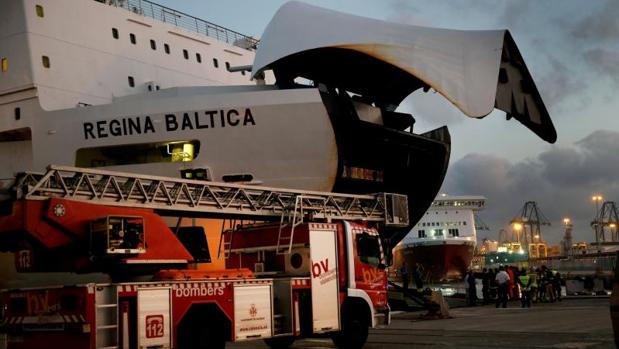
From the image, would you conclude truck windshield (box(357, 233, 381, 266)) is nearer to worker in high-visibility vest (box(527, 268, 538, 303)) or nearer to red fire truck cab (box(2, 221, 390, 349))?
red fire truck cab (box(2, 221, 390, 349))

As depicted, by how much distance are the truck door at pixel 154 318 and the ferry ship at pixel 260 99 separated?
8.76 m

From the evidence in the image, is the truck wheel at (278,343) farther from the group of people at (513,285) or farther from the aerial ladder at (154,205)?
the group of people at (513,285)

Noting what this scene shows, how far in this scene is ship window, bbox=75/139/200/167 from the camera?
19406 millimetres

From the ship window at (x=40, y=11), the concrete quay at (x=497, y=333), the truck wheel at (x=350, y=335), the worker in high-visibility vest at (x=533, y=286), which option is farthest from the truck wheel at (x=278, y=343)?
the ship window at (x=40, y=11)

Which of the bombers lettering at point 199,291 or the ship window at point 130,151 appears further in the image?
the ship window at point 130,151

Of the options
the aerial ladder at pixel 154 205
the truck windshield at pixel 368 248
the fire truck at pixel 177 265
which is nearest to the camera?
the fire truck at pixel 177 265

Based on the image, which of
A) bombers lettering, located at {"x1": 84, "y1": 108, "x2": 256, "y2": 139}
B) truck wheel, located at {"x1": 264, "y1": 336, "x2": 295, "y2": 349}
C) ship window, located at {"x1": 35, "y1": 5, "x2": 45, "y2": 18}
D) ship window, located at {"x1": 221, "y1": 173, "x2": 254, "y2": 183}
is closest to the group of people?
ship window, located at {"x1": 221, "y1": 173, "x2": 254, "y2": 183}

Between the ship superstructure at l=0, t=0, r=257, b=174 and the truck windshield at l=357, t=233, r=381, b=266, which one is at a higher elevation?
the ship superstructure at l=0, t=0, r=257, b=174

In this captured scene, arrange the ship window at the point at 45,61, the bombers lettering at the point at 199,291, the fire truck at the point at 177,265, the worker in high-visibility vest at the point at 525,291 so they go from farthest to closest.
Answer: the worker in high-visibility vest at the point at 525,291 → the ship window at the point at 45,61 → the bombers lettering at the point at 199,291 → the fire truck at the point at 177,265

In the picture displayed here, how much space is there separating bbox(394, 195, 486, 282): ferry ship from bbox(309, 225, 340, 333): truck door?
49593mm

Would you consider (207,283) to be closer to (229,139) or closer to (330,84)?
(229,139)

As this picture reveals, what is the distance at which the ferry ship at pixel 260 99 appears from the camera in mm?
18828

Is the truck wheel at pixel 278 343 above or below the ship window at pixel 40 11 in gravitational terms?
below

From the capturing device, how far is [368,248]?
1249 cm
